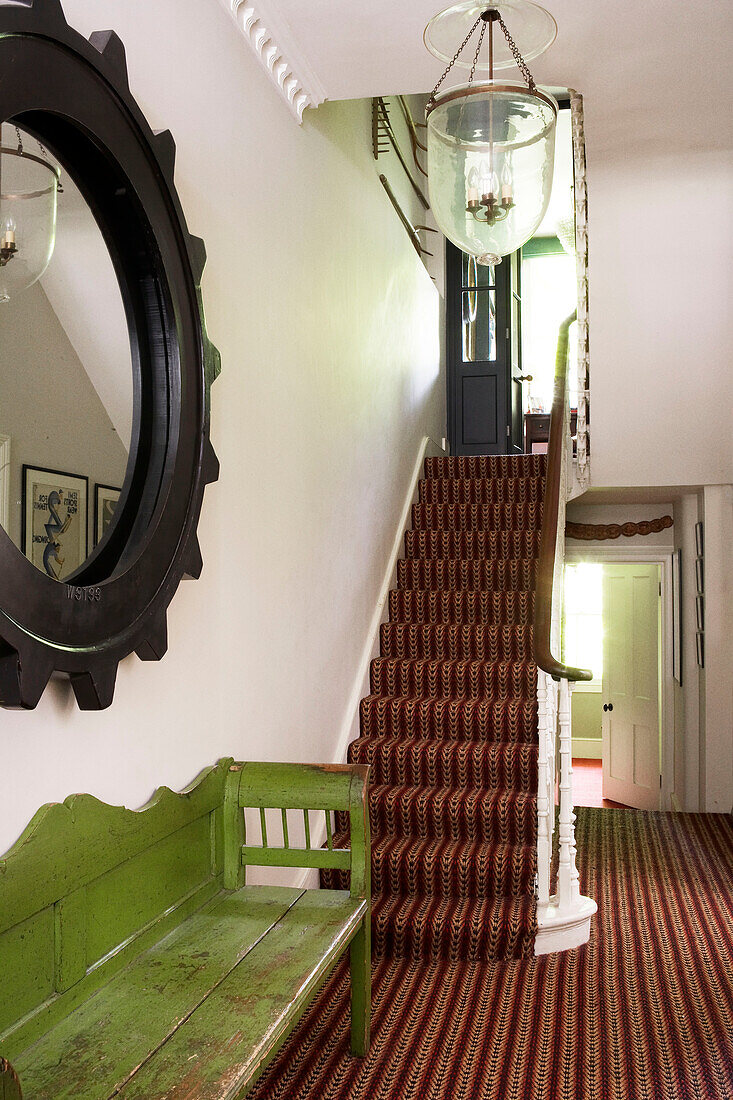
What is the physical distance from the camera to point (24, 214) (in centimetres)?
180

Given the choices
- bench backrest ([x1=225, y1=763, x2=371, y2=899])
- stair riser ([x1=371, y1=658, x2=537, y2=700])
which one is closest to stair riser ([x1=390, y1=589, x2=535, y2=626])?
stair riser ([x1=371, y1=658, x2=537, y2=700])

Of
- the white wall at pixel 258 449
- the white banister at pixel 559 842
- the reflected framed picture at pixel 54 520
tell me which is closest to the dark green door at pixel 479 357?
the white wall at pixel 258 449

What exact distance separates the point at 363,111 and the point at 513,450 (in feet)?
13.3

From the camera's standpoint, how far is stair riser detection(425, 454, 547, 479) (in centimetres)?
623

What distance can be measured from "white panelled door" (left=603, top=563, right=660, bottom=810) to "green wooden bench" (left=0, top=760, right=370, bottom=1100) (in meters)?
5.43

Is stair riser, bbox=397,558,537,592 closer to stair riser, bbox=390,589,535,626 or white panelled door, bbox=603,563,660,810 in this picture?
stair riser, bbox=390,589,535,626

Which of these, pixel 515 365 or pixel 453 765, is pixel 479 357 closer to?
pixel 515 365

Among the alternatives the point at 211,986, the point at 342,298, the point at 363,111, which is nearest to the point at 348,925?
the point at 211,986

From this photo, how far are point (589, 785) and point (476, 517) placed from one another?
456 centimetres

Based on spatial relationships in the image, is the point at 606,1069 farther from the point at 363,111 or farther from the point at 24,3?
the point at 363,111

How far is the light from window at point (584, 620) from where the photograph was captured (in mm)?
10445

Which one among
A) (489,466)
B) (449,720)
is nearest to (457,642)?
(449,720)

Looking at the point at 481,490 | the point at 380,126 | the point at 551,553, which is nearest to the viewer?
the point at 551,553

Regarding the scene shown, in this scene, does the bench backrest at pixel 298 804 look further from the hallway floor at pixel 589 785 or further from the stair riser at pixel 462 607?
the hallway floor at pixel 589 785
